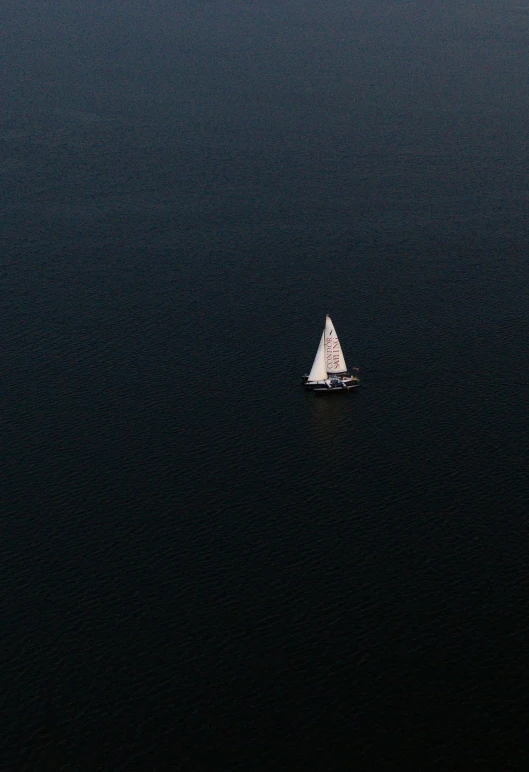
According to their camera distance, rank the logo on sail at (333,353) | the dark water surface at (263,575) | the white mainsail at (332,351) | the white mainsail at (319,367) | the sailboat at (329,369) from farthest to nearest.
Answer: the logo on sail at (333,353)
the white mainsail at (332,351)
the white mainsail at (319,367)
the sailboat at (329,369)
the dark water surface at (263,575)

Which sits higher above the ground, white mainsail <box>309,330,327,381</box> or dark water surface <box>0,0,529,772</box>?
white mainsail <box>309,330,327,381</box>

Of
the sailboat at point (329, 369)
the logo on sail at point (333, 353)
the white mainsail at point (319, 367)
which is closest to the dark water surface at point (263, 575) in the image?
the sailboat at point (329, 369)

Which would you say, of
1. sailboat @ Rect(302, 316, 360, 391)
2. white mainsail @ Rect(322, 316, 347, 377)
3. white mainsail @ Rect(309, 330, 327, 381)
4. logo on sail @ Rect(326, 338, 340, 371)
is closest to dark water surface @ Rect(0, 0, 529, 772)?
sailboat @ Rect(302, 316, 360, 391)

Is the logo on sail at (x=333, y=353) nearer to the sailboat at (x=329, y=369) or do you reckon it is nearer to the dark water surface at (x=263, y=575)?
the sailboat at (x=329, y=369)

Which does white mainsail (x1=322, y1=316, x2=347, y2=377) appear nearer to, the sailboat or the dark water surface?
the sailboat

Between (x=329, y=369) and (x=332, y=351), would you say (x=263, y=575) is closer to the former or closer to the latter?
(x=329, y=369)

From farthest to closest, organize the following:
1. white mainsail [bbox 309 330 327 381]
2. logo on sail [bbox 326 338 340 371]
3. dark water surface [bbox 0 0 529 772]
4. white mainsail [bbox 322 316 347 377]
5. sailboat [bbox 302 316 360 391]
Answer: logo on sail [bbox 326 338 340 371] < white mainsail [bbox 322 316 347 377] < white mainsail [bbox 309 330 327 381] < sailboat [bbox 302 316 360 391] < dark water surface [bbox 0 0 529 772]

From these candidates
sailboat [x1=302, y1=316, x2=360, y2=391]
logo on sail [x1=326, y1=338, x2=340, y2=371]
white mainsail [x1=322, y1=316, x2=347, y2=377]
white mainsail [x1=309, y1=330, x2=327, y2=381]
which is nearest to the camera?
sailboat [x1=302, y1=316, x2=360, y2=391]

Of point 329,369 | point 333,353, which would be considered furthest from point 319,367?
point 333,353
